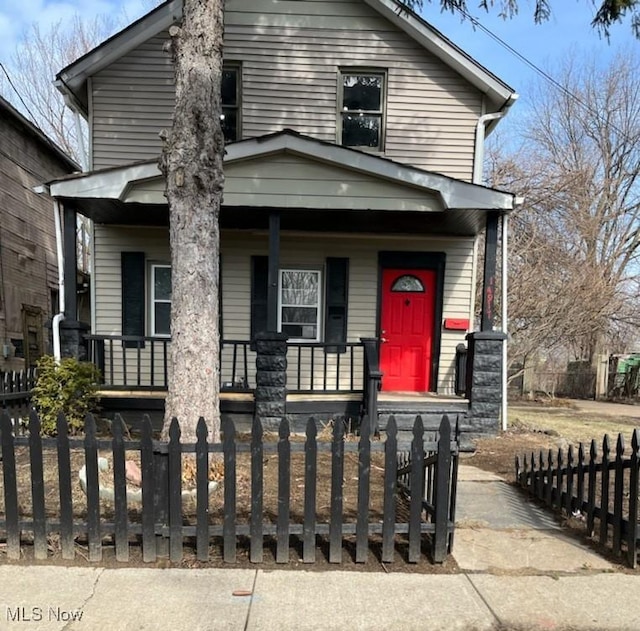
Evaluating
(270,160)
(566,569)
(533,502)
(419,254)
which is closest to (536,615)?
(566,569)

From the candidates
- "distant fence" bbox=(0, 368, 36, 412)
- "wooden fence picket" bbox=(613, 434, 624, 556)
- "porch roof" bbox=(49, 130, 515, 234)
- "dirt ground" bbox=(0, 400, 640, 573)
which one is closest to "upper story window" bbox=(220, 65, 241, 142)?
"porch roof" bbox=(49, 130, 515, 234)

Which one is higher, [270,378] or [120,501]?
[270,378]

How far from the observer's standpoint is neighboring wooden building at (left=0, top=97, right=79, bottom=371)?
11.8m

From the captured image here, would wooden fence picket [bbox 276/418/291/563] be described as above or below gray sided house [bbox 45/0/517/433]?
below

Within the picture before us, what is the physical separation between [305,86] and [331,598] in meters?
8.00

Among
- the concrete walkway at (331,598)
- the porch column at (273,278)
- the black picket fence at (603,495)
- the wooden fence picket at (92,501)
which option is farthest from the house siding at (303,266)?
the concrete walkway at (331,598)

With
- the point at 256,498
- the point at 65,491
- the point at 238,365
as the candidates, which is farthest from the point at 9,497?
the point at 238,365

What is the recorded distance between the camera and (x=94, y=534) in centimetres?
309

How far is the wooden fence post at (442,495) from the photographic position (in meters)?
3.18

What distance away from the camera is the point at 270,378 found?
265 inches

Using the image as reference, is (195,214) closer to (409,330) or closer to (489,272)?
(489,272)

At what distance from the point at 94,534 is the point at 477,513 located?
309cm

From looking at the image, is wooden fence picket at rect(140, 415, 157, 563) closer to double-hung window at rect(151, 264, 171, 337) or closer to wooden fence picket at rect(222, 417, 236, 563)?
wooden fence picket at rect(222, 417, 236, 563)

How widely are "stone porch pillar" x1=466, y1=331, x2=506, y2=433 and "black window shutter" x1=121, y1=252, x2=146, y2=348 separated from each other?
18.2 ft
